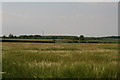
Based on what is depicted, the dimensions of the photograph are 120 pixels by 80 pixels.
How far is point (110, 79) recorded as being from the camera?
10.4 feet

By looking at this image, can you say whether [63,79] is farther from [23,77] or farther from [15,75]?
[15,75]

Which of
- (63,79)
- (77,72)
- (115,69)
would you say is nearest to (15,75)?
(63,79)

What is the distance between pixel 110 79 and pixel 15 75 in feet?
7.14

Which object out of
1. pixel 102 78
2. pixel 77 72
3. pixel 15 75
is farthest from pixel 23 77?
pixel 102 78

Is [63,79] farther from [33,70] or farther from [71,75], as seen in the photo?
[33,70]

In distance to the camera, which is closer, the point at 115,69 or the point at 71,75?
the point at 71,75

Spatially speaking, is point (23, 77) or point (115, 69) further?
point (115, 69)

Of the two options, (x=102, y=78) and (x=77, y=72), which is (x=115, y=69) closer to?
(x=102, y=78)

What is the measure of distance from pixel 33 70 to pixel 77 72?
1.08 m

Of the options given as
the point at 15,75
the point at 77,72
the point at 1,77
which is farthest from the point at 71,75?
the point at 1,77

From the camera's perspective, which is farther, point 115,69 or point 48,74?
point 115,69

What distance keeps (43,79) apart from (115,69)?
180 cm

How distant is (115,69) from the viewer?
3596 millimetres

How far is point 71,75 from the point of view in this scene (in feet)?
10.8
